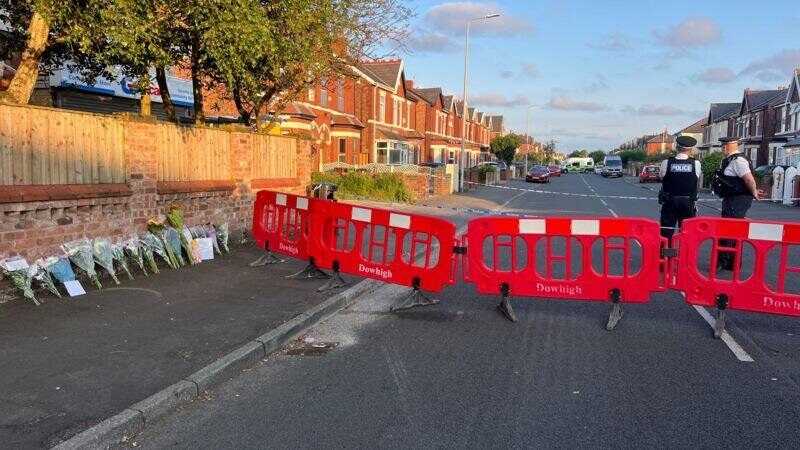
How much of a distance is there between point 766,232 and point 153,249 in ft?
24.0

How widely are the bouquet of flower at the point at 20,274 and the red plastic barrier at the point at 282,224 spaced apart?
123 inches

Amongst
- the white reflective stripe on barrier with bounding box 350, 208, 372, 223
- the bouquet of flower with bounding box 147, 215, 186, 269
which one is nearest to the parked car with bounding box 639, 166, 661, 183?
the white reflective stripe on barrier with bounding box 350, 208, 372, 223

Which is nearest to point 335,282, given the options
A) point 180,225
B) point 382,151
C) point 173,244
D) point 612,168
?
point 173,244

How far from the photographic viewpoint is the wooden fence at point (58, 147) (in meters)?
6.65

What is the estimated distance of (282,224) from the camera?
9.00m

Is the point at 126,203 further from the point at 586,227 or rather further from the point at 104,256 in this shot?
the point at 586,227

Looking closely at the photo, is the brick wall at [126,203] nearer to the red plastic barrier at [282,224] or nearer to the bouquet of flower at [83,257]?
the bouquet of flower at [83,257]

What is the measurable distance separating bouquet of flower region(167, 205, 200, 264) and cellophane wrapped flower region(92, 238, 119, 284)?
1.35m

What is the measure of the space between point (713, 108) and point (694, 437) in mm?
77264

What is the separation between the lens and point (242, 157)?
1125 centimetres

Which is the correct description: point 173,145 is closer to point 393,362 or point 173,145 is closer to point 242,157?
point 242,157

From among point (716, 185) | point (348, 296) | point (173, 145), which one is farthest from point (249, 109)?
point (716, 185)

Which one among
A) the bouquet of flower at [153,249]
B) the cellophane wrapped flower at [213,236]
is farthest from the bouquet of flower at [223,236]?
the bouquet of flower at [153,249]

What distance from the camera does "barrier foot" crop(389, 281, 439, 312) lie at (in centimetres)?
712
